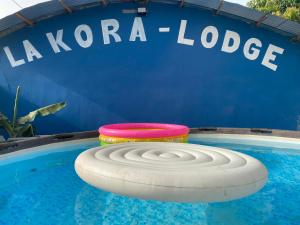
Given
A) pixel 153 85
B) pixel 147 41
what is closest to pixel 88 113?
pixel 153 85

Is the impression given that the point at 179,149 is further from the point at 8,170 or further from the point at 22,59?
the point at 22,59

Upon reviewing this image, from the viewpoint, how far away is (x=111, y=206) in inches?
175

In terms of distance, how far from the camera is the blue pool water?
3973 mm

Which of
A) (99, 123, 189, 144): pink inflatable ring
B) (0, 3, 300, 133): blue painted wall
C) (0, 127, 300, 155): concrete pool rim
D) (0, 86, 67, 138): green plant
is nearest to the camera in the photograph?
(99, 123, 189, 144): pink inflatable ring

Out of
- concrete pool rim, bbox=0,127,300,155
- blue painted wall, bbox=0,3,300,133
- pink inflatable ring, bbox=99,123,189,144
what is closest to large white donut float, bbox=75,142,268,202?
pink inflatable ring, bbox=99,123,189,144

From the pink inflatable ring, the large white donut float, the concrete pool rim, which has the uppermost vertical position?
the large white donut float

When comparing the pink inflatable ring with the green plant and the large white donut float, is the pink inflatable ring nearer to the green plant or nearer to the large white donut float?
the large white donut float

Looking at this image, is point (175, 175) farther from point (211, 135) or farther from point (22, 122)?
point (22, 122)

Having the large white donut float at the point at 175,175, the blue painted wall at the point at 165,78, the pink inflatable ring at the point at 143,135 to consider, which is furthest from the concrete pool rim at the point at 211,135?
the large white donut float at the point at 175,175

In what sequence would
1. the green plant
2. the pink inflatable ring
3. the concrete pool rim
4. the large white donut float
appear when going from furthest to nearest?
the green plant → the concrete pool rim → the pink inflatable ring → the large white donut float

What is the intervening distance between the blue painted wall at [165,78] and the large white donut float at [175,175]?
25.6 ft

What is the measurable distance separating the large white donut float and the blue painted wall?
25.6ft

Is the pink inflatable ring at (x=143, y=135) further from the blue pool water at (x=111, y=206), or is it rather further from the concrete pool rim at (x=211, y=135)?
the concrete pool rim at (x=211, y=135)

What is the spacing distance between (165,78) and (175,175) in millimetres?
8989
